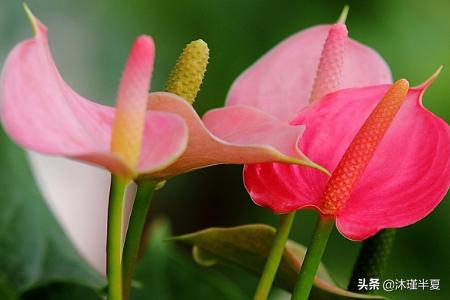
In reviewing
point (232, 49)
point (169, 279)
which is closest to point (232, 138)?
point (169, 279)

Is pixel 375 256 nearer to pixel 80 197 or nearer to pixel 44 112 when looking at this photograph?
pixel 44 112

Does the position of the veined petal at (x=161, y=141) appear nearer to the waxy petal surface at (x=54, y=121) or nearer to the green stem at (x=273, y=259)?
the waxy petal surface at (x=54, y=121)

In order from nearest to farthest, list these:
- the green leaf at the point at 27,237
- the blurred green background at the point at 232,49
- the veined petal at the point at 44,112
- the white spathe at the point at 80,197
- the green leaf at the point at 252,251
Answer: the veined petal at the point at 44,112 → the green leaf at the point at 252,251 → the green leaf at the point at 27,237 → the blurred green background at the point at 232,49 → the white spathe at the point at 80,197

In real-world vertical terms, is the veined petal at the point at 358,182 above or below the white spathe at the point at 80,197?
above

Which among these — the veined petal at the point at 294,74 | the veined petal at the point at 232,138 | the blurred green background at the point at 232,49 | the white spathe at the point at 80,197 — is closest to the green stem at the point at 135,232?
the veined petal at the point at 232,138

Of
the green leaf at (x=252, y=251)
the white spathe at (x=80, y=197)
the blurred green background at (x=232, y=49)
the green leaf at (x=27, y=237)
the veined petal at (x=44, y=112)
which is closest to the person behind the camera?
the veined petal at (x=44, y=112)
